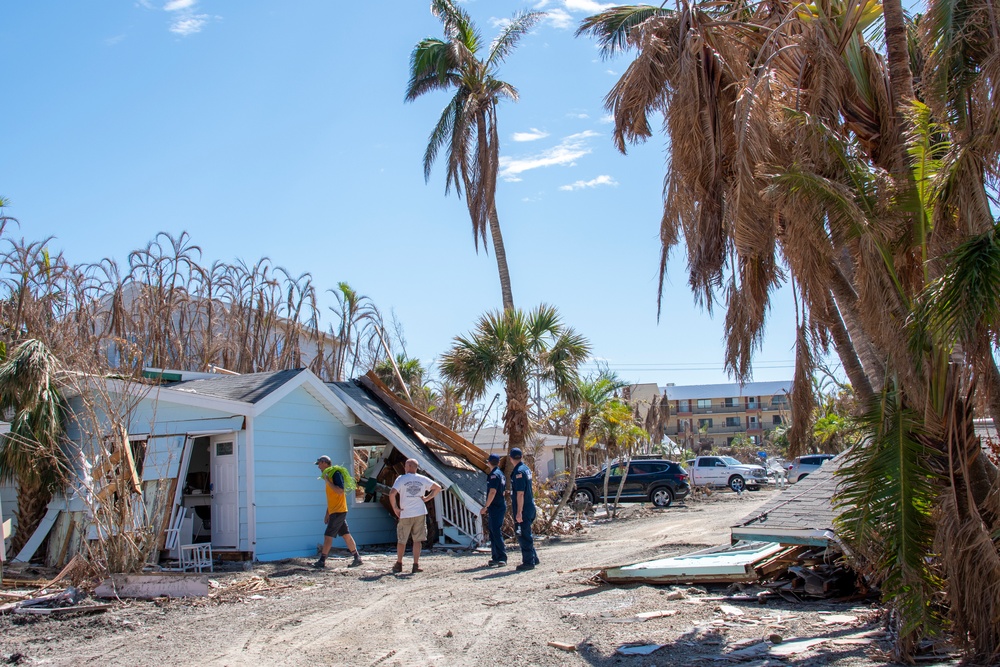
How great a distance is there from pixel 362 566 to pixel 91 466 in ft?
14.3

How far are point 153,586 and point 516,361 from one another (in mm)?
9947

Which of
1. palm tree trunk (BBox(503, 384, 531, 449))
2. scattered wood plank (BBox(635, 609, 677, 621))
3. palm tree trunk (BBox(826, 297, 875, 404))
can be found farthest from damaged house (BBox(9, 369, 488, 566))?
palm tree trunk (BBox(826, 297, 875, 404))

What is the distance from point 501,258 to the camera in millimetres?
27359

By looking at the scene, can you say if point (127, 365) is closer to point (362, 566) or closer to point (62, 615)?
point (62, 615)

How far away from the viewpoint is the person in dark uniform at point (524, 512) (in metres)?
12.1

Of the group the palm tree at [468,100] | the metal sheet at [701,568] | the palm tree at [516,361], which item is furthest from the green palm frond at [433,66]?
the metal sheet at [701,568]

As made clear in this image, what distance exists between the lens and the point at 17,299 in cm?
1786

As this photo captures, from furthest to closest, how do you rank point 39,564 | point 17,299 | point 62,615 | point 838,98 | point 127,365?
1. point 17,299
2. point 39,564
3. point 127,365
4. point 62,615
5. point 838,98

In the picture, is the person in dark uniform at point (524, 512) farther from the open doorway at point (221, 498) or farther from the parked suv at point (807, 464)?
the parked suv at point (807, 464)

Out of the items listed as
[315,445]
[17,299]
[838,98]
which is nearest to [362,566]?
[315,445]

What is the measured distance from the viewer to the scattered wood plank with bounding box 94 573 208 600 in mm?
9500

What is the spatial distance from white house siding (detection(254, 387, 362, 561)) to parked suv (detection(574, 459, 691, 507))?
43.3 ft

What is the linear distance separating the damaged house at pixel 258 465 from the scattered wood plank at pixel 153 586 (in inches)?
83.6

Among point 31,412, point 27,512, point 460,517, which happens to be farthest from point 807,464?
point 31,412
